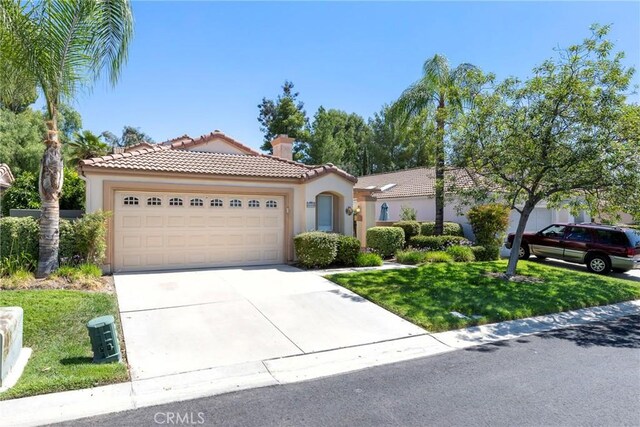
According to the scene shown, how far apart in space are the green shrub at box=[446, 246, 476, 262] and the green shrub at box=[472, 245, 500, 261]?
307 mm

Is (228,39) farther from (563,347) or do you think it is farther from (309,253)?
(563,347)

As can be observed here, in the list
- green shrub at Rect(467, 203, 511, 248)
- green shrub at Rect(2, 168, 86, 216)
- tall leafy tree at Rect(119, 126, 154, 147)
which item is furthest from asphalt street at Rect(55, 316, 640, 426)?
tall leafy tree at Rect(119, 126, 154, 147)

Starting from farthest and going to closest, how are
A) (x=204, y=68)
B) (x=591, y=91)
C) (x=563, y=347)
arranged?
(x=204, y=68)
(x=591, y=91)
(x=563, y=347)

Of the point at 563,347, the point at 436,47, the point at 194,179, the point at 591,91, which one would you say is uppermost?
the point at 436,47

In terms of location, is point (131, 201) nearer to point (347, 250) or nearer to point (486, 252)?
point (347, 250)

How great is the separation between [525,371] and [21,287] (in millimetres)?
10069

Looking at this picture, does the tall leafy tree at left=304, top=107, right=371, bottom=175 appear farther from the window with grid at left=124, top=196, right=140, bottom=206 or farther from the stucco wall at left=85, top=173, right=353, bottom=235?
the window with grid at left=124, top=196, right=140, bottom=206

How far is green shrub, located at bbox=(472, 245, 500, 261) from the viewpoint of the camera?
15.7 metres

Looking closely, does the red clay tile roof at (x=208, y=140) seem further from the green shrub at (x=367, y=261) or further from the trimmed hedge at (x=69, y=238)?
the green shrub at (x=367, y=261)

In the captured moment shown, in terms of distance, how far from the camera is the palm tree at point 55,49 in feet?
29.2

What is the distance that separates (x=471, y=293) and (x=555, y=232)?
9173 mm

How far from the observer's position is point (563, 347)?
616cm

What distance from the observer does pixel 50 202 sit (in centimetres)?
941

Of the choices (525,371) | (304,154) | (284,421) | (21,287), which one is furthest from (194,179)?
(304,154)
